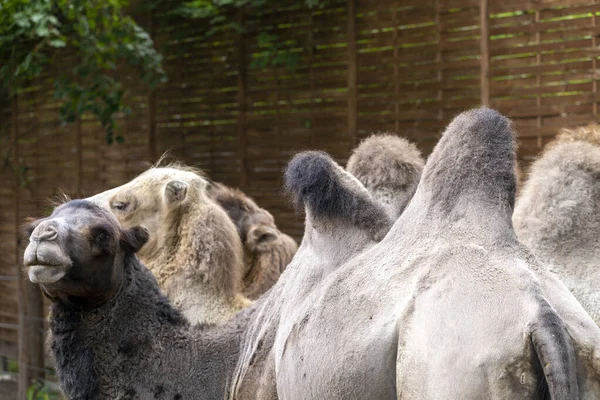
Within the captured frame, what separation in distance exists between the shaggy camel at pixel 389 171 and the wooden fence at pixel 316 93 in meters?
1.54

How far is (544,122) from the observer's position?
691cm

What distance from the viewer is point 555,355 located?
2465 millimetres

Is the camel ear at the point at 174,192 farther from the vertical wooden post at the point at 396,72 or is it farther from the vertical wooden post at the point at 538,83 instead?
the vertical wooden post at the point at 396,72

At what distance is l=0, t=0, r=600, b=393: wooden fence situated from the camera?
22.7ft

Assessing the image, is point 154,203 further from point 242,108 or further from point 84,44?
point 84,44

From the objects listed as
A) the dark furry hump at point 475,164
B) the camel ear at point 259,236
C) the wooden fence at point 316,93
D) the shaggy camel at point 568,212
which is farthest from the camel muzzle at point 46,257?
the wooden fence at point 316,93

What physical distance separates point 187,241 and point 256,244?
724 mm

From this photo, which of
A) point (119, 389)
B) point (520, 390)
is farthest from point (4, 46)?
point (520, 390)

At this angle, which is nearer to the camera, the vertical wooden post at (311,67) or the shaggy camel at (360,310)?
the shaggy camel at (360,310)

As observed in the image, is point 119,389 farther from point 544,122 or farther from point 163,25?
point 163,25

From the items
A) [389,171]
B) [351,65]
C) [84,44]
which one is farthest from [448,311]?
[84,44]

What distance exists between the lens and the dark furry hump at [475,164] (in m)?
3.04

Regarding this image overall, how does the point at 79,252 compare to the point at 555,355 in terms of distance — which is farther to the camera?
the point at 79,252

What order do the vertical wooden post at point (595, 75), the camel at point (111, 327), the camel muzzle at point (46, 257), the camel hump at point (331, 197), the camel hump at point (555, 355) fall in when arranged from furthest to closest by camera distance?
1. the vertical wooden post at point (595, 75)
2. the camel at point (111, 327)
3. the camel muzzle at point (46, 257)
4. the camel hump at point (331, 197)
5. the camel hump at point (555, 355)
